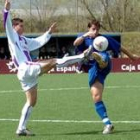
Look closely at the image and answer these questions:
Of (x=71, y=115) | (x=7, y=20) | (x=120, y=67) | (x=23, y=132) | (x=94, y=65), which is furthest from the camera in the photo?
(x=120, y=67)

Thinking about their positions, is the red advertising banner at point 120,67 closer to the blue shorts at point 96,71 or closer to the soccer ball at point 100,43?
the blue shorts at point 96,71

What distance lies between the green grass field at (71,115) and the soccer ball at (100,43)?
4.79 ft

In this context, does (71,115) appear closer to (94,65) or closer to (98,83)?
(98,83)

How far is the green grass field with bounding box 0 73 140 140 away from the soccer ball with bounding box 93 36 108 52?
4.79 feet

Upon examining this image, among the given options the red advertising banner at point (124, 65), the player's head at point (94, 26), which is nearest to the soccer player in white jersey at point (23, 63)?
the player's head at point (94, 26)

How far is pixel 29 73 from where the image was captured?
969 cm

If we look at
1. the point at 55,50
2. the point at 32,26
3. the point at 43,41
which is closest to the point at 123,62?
the point at 55,50

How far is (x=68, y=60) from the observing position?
9.42 meters

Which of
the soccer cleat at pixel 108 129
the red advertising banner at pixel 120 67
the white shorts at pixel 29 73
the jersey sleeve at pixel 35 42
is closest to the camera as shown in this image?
the white shorts at pixel 29 73

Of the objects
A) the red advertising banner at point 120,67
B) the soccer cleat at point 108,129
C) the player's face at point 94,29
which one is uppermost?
the player's face at point 94,29

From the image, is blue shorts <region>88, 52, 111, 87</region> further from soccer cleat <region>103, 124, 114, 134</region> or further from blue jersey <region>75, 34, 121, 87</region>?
soccer cleat <region>103, 124, 114, 134</region>

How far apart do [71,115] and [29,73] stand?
3200mm

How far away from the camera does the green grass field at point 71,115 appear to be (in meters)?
9.84

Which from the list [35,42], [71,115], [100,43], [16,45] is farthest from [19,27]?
[71,115]
